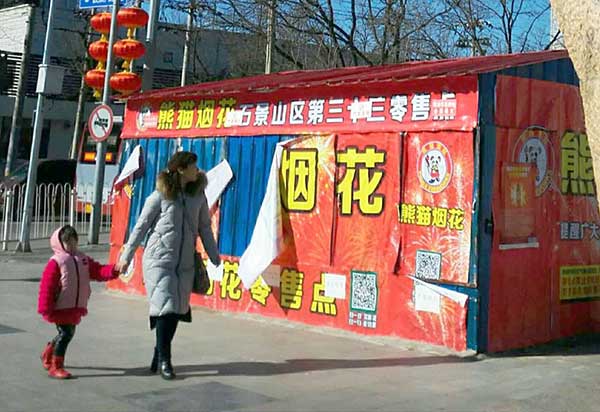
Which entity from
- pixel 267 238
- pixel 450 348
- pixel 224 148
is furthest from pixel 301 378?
pixel 224 148

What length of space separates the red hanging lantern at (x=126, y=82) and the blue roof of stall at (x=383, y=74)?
4.44 m

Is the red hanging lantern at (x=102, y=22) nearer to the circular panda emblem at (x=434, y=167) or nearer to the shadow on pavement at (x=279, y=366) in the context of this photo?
the circular panda emblem at (x=434, y=167)

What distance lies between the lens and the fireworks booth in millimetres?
8586

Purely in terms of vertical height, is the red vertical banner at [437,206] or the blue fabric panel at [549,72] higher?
the blue fabric panel at [549,72]

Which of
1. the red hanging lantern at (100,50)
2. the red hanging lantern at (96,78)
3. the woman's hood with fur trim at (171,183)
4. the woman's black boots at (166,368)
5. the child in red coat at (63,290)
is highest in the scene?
the red hanging lantern at (100,50)

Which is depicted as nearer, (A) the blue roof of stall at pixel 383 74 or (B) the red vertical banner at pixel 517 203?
(B) the red vertical banner at pixel 517 203

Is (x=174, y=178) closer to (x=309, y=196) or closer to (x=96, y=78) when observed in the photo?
(x=309, y=196)

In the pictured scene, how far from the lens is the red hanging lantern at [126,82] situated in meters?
16.4

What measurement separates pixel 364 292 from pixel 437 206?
4.13 ft

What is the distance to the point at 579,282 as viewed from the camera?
31.8 feet

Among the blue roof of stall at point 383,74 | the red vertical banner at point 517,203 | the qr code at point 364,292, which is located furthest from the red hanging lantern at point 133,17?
the red vertical banner at point 517,203

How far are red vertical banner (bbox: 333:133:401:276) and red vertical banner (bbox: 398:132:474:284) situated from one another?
0.15 m

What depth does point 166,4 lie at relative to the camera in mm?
24969

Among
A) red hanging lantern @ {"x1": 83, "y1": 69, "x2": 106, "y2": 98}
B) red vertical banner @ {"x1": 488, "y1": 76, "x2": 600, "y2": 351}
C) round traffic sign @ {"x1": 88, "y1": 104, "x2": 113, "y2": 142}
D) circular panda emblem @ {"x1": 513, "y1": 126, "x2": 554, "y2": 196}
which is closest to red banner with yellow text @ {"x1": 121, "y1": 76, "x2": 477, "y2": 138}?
red vertical banner @ {"x1": 488, "y1": 76, "x2": 600, "y2": 351}
